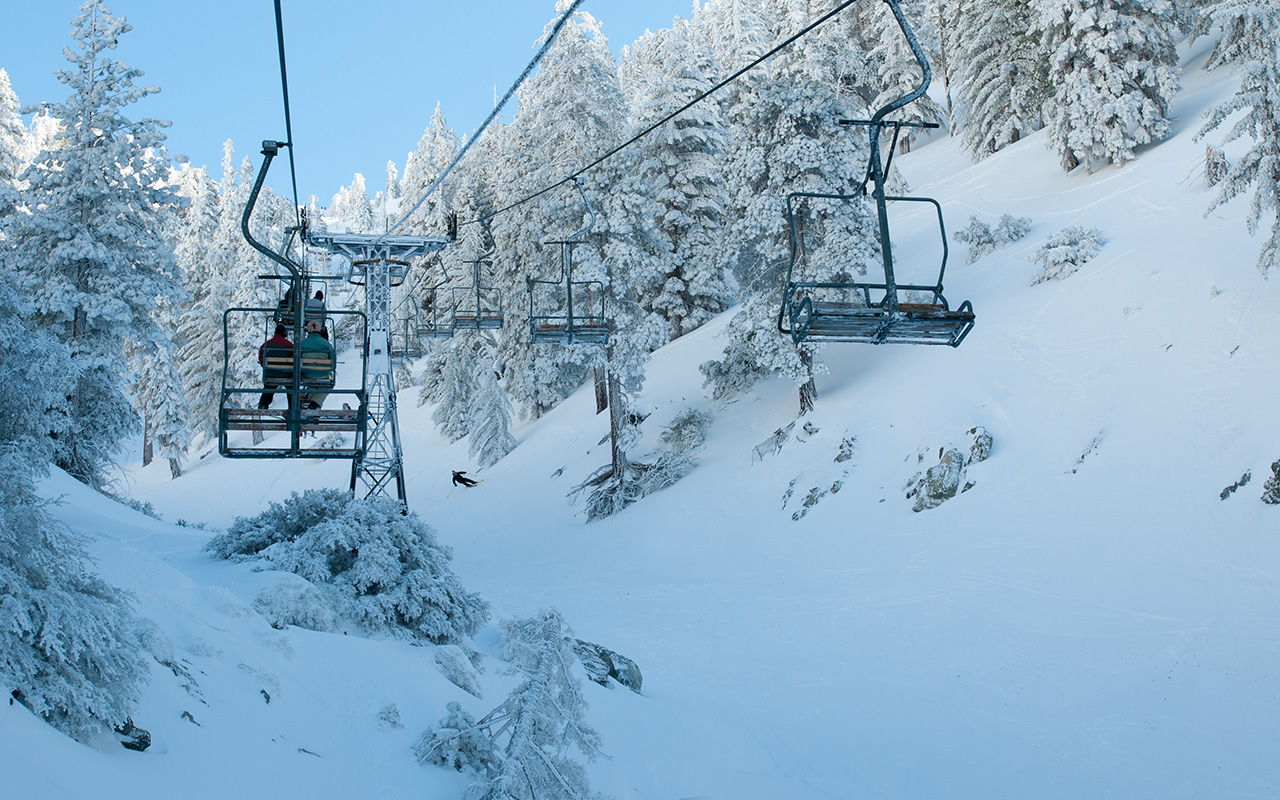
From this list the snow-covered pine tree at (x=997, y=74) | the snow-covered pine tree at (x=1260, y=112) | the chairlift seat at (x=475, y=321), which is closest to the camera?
the snow-covered pine tree at (x=1260, y=112)

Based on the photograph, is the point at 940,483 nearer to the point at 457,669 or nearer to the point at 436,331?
the point at 457,669

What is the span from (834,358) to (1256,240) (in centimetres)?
1008

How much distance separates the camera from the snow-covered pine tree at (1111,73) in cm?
2769

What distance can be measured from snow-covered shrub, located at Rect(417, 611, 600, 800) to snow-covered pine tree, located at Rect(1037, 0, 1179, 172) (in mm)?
28047

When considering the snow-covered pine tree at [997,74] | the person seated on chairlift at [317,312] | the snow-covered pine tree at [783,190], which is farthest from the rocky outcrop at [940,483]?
the snow-covered pine tree at [997,74]

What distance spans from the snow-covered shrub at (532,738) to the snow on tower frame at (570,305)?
8989 millimetres

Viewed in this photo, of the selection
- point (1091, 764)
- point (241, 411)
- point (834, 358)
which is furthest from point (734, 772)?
point (834, 358)

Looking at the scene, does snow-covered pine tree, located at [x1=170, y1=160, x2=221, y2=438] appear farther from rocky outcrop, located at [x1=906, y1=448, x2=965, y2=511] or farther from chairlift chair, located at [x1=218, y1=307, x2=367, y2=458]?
chairlift chair, located at [x1=218, y1=307, x2=367, y2=458]

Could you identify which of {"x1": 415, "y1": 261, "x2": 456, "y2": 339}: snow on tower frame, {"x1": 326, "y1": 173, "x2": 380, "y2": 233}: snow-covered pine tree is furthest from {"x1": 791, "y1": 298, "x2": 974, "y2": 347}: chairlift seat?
{"x1": 326, "y1": 173, "x2": 380, "y2": 233}: snow-covered pine tree

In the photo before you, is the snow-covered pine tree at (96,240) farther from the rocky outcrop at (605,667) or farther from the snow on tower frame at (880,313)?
the snow on tower frame at (880,313)

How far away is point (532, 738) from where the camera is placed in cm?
532

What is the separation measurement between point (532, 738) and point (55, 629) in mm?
Answer: 2583

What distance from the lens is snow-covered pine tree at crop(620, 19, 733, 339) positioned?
27.9m

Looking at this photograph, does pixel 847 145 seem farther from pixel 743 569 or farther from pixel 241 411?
pixel 241 411
